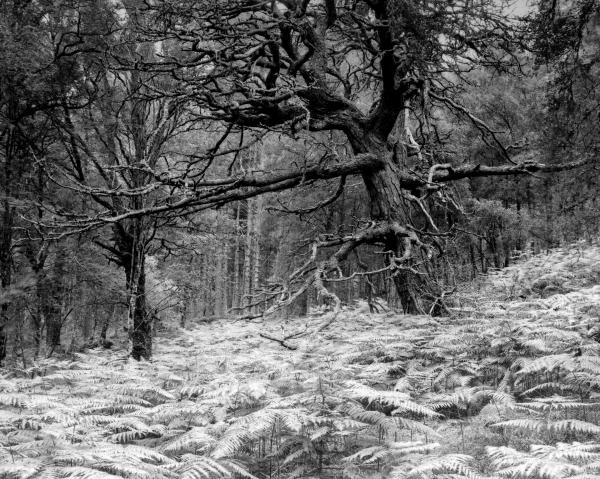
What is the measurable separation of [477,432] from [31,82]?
11064mm

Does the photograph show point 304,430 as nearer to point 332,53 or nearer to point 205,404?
point 205,404

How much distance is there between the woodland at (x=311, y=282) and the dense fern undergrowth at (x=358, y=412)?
3cm

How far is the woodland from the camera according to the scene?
11.0 ft

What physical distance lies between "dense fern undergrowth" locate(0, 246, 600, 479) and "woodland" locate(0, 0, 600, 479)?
0.10 ft

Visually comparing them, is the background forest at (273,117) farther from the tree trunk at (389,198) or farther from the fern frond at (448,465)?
the fern frond at (448,465)

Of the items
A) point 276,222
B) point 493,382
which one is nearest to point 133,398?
point 493,382

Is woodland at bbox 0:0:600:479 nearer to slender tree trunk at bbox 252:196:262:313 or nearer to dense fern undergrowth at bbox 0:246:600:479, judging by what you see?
dense fern undergrowth at bbox 0:246:600:479

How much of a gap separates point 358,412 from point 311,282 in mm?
3478

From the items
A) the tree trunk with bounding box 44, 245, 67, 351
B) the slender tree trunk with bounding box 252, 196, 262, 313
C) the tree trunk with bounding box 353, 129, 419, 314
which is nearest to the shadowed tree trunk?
the tree trunk with bounding box 44, 245, 67, 351

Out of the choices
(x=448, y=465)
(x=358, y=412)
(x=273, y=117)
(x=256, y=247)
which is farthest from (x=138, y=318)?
(x=256, y=247)

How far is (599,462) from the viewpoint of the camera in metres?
2.33

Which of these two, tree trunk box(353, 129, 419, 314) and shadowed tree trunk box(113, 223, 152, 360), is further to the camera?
shadowed tree trunk box(113, 223, 152, 360)

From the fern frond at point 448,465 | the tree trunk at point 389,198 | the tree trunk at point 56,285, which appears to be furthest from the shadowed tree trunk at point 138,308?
the fern frond at point 448,465

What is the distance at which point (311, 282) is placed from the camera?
22.9 ft
